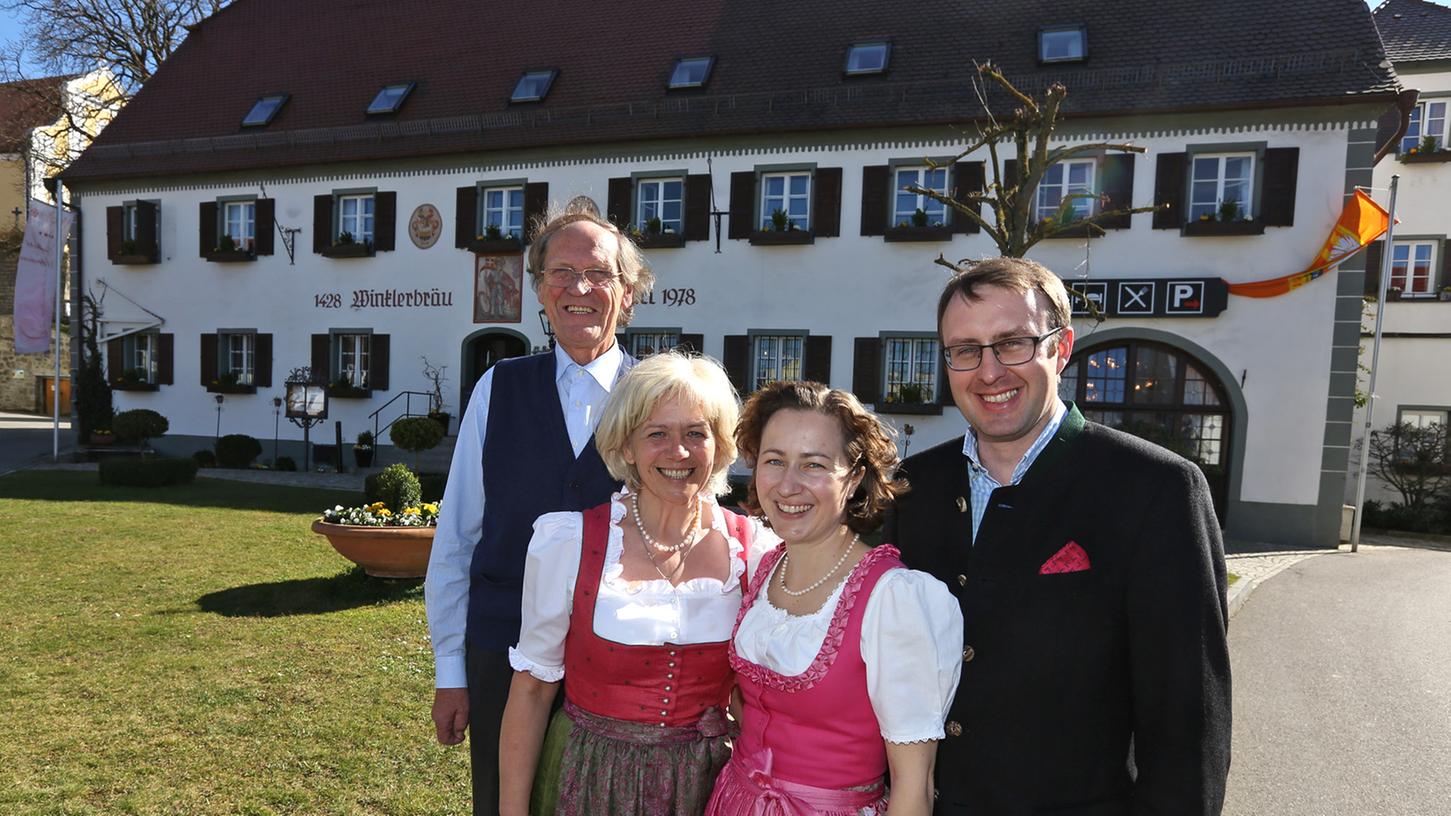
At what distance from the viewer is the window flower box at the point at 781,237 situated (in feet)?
50.9

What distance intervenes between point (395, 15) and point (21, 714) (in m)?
20.4

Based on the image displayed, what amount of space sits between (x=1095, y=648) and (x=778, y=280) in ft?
46.9

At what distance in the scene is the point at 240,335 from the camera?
20.0 metres

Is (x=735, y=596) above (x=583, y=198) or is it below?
below

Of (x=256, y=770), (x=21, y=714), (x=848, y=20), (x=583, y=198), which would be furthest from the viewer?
(x=848, y=20)

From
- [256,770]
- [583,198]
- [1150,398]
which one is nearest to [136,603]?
[256,770]

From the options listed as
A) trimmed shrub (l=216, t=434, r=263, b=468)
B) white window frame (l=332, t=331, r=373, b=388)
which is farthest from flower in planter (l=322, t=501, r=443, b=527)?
trimmed shrub (l=216, t=434, r=263, b=468)

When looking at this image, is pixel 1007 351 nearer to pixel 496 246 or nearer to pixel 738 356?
pixel 738 356

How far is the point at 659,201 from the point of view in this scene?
55.4 ft

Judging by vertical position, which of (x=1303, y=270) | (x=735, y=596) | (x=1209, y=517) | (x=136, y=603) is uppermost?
(x=1303, y=270)

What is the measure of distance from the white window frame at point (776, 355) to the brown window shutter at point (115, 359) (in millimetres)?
15309

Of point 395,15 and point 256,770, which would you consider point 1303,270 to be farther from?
point 395,15

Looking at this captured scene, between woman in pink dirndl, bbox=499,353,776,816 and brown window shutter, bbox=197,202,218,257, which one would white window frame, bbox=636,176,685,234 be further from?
woman in pink dirndl, bbox=499,353,776,816

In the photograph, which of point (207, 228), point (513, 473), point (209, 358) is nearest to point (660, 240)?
point (207, 228)
